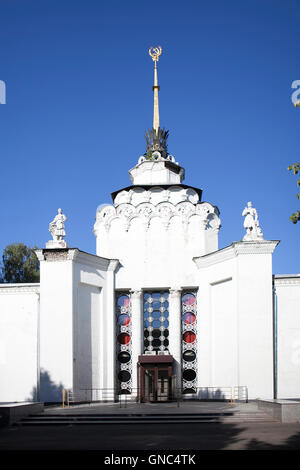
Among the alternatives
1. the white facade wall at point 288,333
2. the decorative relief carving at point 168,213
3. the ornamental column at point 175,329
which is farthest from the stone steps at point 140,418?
the decorative relief carving at point 168,213

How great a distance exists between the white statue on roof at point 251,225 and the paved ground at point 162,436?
29.0 ft

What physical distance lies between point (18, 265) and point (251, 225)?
2790 cm

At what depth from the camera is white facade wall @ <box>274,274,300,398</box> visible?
26.2 m

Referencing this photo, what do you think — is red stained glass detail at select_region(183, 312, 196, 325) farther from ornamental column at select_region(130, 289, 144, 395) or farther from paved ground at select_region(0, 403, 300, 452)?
paved ground at select_region(0, 403, 300, 452)

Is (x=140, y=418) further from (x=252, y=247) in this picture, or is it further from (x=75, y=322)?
(x=252, y=247)

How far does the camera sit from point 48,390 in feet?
86.2

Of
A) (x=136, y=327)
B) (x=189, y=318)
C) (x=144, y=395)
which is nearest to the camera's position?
(x=144, y=395)

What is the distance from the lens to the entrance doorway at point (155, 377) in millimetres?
27969

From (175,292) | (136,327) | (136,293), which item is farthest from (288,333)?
(136,293)

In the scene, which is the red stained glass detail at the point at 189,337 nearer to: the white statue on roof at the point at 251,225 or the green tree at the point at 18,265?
the white statue on roof at the point at 251,225

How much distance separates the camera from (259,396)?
25422 mm

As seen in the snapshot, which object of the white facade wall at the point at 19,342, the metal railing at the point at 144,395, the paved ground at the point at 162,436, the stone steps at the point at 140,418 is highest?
the white facade wall at the point at 19,342

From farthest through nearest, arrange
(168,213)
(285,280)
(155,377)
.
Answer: (168,213), (155,377), (285,280)

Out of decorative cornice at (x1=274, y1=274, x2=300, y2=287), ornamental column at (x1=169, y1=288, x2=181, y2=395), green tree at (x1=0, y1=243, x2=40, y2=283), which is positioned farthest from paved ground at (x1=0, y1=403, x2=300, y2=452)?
green tree at (x1=0, y1=243, x2=40, y2=283)
